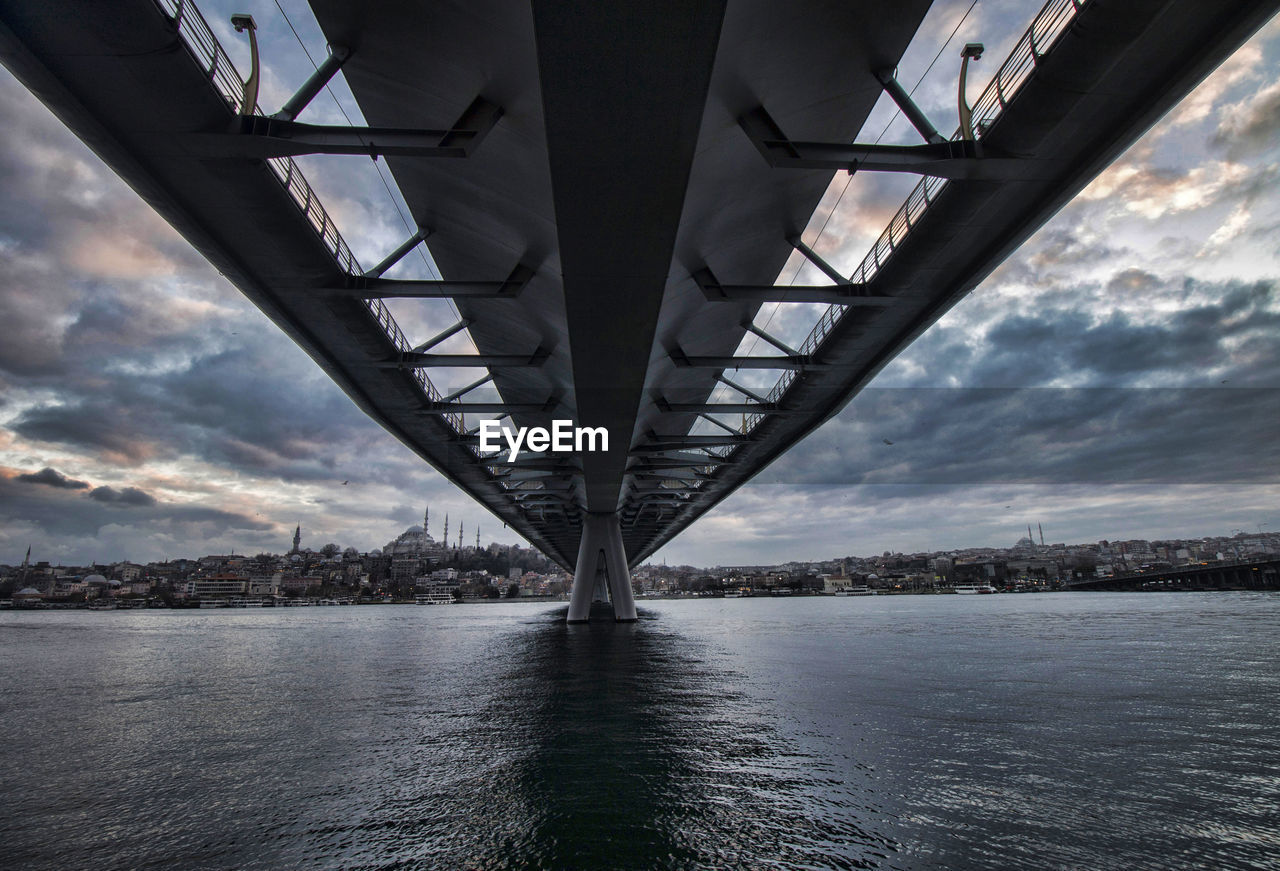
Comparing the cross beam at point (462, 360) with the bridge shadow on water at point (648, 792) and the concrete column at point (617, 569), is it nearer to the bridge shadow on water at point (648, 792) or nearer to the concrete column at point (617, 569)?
the bridge shadow on water at point (648, 792)

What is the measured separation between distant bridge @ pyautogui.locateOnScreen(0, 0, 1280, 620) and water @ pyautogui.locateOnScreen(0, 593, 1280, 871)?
24.3 ft

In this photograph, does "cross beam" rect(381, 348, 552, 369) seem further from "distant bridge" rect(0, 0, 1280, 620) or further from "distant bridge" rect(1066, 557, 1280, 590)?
"distant bridge" rect(1066, 557, 1280, 590)

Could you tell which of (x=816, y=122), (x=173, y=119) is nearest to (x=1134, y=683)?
(x=816, y=122)

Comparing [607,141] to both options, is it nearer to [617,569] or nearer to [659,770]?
[659,770]

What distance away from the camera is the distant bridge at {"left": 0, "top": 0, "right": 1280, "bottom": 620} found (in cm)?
739

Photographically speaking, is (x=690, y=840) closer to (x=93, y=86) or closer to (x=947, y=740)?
(x=947, y=740)

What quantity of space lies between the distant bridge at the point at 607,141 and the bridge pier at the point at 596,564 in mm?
26613

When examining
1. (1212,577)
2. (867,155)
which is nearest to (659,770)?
(867,155)

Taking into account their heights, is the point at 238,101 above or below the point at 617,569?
above

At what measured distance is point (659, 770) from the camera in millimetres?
8430

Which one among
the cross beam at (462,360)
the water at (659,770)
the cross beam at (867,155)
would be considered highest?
the cross beam at (867,155)

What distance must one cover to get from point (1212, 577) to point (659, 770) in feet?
465

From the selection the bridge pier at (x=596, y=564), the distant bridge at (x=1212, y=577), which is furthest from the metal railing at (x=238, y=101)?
the distant bridge at (x=1212, y=577)

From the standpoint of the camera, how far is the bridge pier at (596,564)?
137 ft
